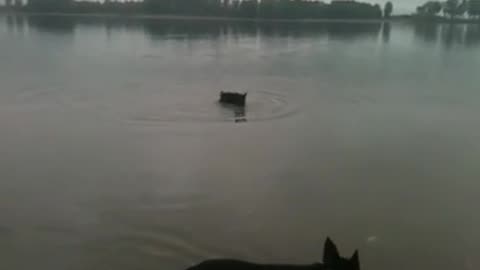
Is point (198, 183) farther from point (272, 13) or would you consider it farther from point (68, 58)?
point (272, 13)

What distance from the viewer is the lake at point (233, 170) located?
4484mm

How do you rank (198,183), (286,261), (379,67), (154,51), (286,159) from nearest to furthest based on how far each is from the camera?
(286,261) < (198,183) < (286,159) < (379,67) < (154,51)

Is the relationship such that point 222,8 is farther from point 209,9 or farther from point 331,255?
point 331,255

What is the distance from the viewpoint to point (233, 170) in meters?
6.23

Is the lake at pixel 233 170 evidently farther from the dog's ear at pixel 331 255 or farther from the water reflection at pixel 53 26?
the water reflection at pixel 53 26

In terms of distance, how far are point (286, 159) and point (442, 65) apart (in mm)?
11572

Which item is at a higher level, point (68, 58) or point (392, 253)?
point (68, 58)

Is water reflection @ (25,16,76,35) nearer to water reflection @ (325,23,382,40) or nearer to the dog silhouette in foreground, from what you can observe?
water reflection @ (325,23,382,40)

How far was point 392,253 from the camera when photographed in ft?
14.5

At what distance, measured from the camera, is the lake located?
4.48m

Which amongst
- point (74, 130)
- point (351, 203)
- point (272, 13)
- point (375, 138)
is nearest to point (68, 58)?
point (74, 130)

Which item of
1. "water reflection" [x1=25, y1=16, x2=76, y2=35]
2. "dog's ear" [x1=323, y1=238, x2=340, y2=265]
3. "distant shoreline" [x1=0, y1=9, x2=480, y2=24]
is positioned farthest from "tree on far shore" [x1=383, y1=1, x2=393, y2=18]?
"dog's ear" [x1=323, y1=238, x2=340, y2=265]

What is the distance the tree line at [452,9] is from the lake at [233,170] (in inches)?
1268

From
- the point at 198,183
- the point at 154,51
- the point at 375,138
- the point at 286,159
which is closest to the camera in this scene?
the point at 198,183
